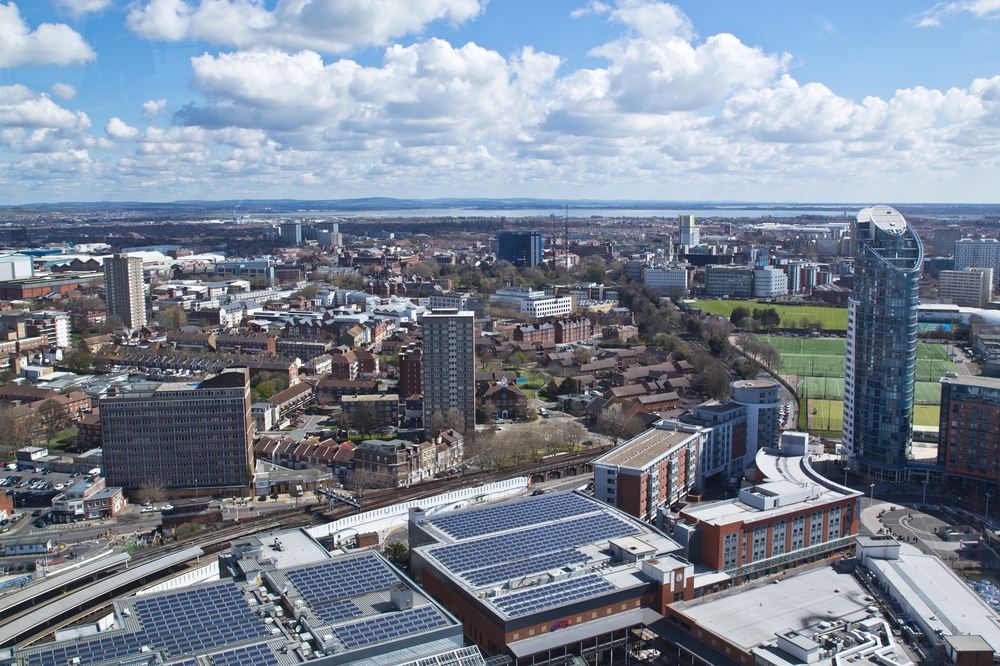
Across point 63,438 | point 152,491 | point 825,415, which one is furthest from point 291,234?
point 152,491

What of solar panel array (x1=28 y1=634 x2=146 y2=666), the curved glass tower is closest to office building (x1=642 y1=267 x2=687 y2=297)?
the curved glass tower

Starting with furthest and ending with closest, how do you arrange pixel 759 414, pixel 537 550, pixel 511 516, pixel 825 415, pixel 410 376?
1. pixel 410 376
2. pixel 825 415
3. pixel 759 414
4. pixel 511 516
5. pixel 537 550

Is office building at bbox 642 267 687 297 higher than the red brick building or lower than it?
higher

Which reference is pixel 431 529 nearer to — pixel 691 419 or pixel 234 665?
pixel 234 665

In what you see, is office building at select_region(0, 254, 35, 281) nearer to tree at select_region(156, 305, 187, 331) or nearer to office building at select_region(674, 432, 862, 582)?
tree at select_region(156, 305, 187, 331)

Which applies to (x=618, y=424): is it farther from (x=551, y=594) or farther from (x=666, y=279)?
(x=666, y=279)

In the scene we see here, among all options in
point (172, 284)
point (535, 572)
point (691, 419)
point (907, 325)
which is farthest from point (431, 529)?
point (172, 284)
